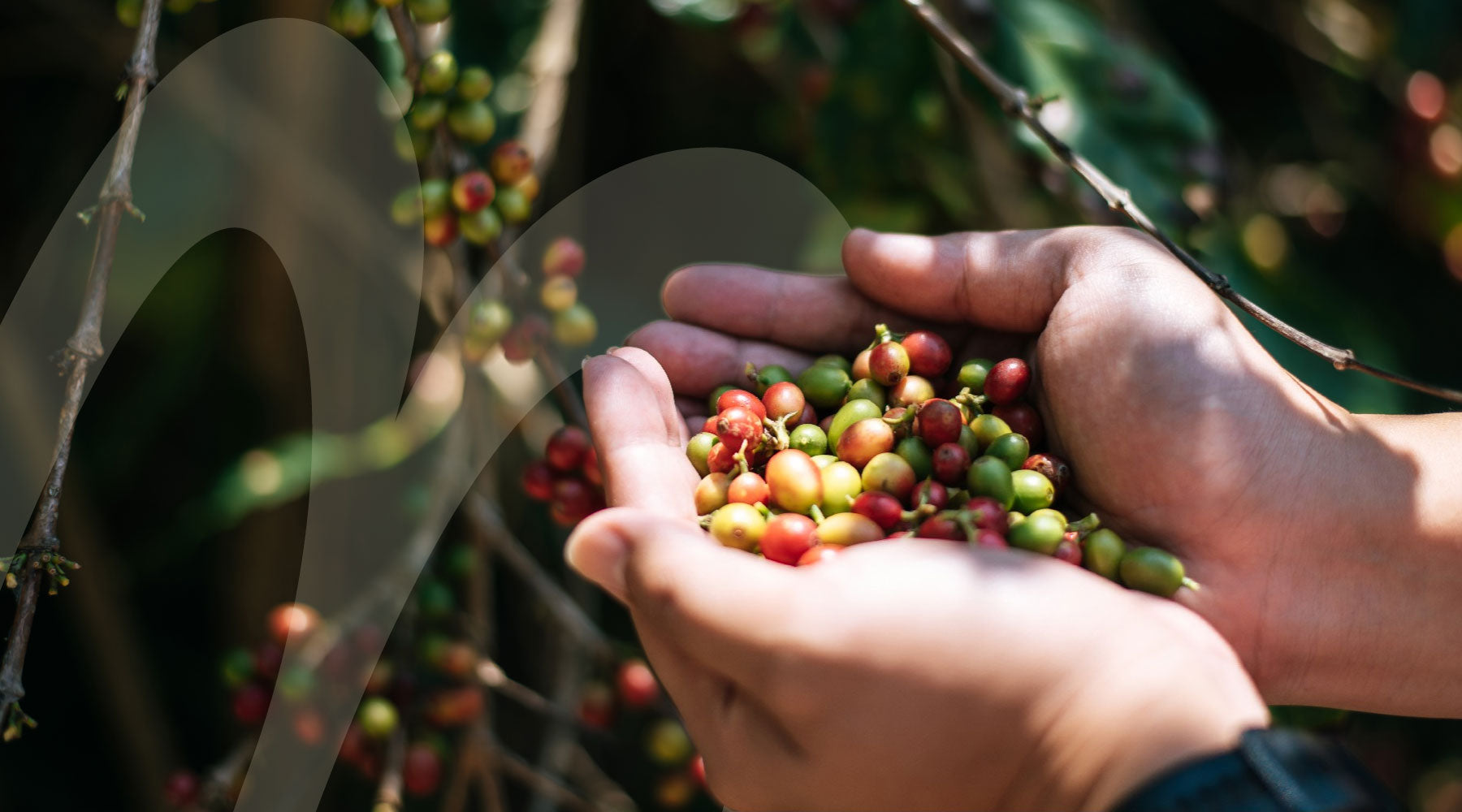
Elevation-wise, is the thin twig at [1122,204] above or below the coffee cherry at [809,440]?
above

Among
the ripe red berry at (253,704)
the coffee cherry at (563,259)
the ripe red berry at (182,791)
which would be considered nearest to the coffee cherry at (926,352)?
the coffee cherry at (563,259)

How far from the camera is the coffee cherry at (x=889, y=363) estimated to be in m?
1.82

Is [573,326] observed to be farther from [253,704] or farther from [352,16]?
[253,704]

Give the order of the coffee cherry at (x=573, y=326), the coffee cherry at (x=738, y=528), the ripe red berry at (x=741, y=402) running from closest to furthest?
the coffee cherry at (x=738, y=528) < the ripe red berry at (x=741, y=402) < the coffee cherry at (x=573, y=326)

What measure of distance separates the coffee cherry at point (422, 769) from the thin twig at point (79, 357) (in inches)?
45.7

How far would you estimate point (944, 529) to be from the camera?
1.50 metres

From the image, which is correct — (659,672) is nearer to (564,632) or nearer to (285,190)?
(564,632)

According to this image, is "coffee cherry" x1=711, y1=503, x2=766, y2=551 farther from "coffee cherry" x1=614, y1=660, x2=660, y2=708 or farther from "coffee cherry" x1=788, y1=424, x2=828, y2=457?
"coffee cherry" x1=614, y1=660, x2=660, y2=708

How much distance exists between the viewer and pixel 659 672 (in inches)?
57.2

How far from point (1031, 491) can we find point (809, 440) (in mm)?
406

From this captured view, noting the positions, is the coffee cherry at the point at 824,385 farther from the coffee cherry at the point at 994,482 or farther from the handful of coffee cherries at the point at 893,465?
the coffee cherry at the point at 994,482

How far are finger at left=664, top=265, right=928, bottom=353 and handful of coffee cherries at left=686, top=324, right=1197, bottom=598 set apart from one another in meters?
0.11

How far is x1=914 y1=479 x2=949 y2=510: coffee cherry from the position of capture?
1.61 meters

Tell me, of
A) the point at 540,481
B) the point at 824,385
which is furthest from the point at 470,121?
the point at 824,385
